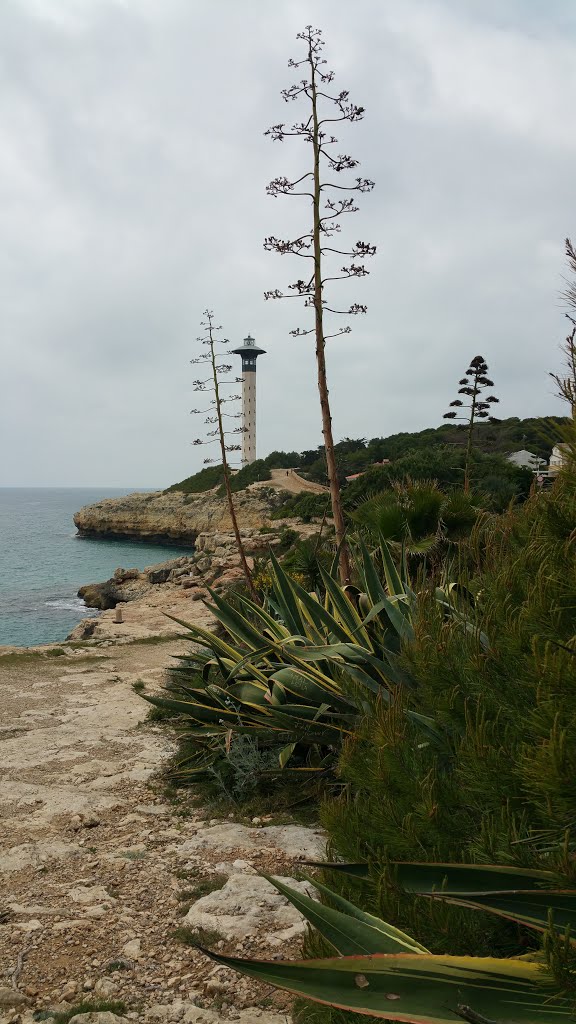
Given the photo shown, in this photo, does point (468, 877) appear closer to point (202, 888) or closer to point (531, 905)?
point (531, 905)

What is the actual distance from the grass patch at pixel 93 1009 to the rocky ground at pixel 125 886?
12 mm

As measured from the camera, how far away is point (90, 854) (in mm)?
3643

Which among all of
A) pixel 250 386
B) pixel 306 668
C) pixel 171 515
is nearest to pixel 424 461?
pixel 306 668

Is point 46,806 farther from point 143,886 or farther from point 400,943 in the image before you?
point 400,943

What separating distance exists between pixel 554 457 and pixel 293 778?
119 inches

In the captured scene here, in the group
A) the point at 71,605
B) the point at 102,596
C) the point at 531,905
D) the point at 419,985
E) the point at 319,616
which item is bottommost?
the point at 71,605

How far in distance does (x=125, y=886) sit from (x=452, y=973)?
7.63 feet

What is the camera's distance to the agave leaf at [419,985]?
53.8 inches

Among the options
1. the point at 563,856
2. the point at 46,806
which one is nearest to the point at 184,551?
the point at 46,806

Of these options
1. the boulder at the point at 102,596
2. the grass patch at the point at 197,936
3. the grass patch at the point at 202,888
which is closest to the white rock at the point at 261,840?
the grass patch at the point at 202,888

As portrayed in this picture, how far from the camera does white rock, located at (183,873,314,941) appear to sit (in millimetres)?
2824

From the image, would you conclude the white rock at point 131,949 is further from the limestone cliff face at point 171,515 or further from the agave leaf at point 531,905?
the limestone cliff face at point 171,515

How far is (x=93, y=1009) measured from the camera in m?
2.41

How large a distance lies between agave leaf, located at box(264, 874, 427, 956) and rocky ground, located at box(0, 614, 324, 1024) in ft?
3.40
